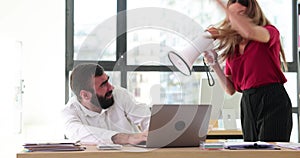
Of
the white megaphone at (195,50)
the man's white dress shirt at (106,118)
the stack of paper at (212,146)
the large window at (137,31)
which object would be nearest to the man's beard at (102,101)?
the man's white dress shirt at (106,118)

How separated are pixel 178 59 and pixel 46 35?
200 cm

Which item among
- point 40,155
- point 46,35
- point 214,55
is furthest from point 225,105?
point 40,155

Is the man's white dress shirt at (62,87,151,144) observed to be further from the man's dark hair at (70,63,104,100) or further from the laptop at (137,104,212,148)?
the laptop at (137,104,212,148)

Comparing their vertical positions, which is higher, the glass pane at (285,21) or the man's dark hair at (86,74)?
the glass pane at (285,21)

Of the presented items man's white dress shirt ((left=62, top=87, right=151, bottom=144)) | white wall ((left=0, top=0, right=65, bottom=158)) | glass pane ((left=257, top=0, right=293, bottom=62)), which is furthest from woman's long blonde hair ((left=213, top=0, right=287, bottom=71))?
glass pane ((left=257, top=0, right=293, bottom=62))

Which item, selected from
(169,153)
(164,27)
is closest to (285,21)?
(164,27)

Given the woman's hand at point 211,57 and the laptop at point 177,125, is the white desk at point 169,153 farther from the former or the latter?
the woman's hand at point 211,57

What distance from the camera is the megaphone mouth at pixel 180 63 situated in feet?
6.45

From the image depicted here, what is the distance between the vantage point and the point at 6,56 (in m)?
3.57

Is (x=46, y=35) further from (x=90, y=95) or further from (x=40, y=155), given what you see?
(x=40, y=155)

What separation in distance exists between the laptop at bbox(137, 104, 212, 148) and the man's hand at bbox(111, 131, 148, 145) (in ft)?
0.44

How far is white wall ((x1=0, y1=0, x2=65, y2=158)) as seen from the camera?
3.57 m

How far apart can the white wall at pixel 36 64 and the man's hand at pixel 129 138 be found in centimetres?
168

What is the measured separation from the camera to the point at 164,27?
10.1 feet
